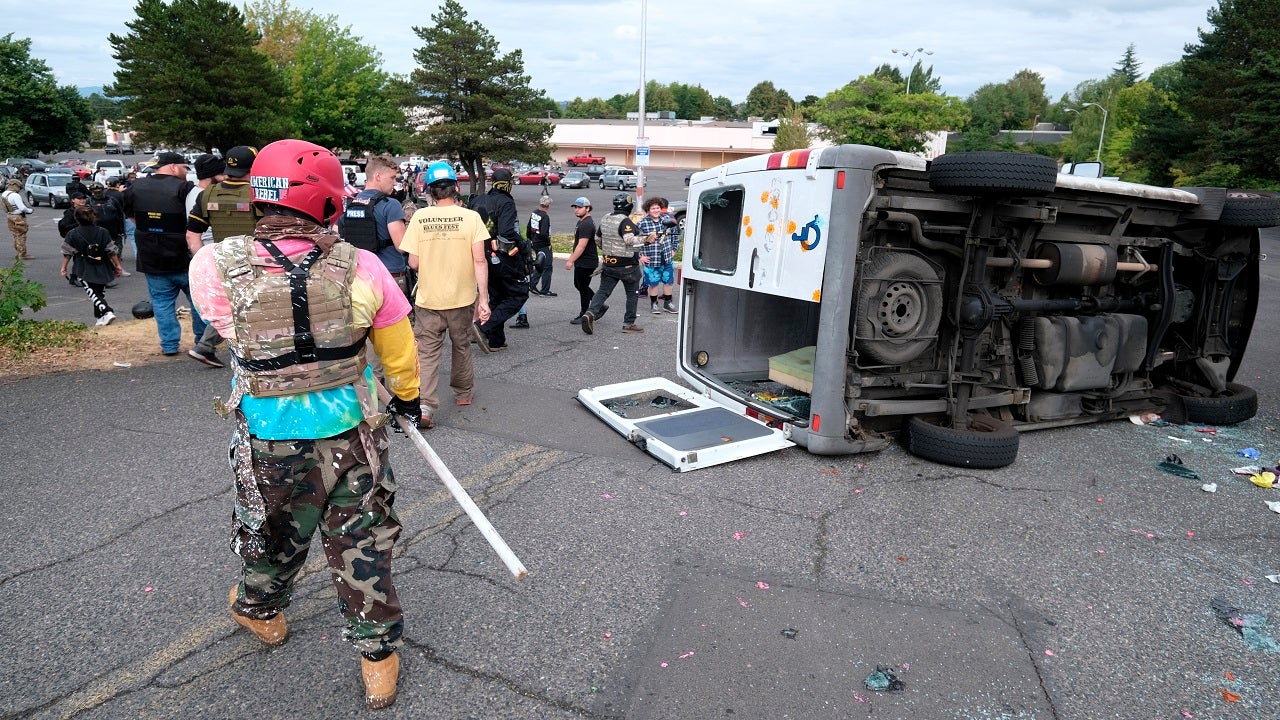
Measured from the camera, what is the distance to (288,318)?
261cm

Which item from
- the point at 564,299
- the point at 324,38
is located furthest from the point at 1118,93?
the point at 564,299

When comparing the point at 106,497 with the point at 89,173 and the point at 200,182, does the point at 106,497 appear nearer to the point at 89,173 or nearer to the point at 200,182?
the point at 200,182

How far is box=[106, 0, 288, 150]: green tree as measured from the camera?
1431 inches

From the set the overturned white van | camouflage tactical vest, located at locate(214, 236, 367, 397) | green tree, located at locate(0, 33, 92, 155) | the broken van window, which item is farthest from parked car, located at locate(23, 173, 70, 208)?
camouflage tactical vest, located at locate(214, 236, 367, 397)

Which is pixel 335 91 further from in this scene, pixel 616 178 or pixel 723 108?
pixel 723 108

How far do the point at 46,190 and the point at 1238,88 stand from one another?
174 ft

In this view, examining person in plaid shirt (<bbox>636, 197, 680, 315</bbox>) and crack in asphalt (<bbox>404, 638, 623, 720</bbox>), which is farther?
person in plaid shirt (<bbox>636, 197, 680, 315</bbox>)

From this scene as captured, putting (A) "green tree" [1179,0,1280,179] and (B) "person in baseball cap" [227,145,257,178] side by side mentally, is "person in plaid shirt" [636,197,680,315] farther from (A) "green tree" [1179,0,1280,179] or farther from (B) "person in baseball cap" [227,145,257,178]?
(A) "green tree" [1179,0,1280,179]

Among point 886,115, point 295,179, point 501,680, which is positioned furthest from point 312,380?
point 886,115

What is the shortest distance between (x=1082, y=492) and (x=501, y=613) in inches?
156

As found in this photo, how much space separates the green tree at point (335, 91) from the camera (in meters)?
48.5

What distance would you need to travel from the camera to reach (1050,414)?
20.4ft

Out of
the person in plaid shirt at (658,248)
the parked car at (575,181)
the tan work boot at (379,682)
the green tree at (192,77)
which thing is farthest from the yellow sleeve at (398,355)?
the parked car at (575,181)

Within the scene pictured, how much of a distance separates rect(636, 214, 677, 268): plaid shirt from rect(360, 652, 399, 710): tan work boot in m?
8.55
